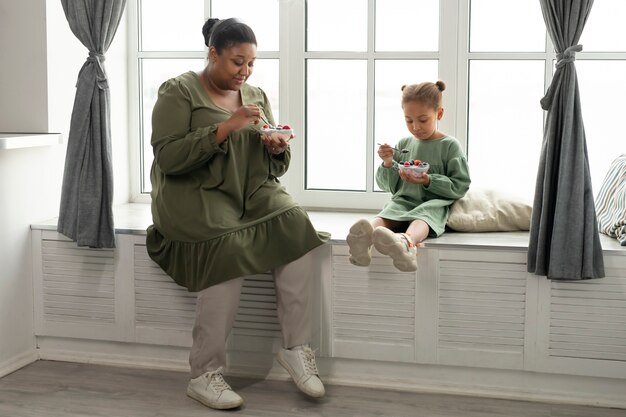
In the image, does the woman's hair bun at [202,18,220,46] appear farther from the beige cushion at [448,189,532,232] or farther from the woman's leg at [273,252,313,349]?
the beige cushion at [448,189,532,232]

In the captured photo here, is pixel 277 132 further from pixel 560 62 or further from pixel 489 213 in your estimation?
pixel 560 62

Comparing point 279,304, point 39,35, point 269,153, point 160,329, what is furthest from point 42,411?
point 39,35

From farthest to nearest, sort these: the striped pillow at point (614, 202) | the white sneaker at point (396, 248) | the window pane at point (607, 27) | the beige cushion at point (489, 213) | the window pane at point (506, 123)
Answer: the window pane at point (506, 123) → the window pane at point (607, 27) → the beige cushion at point (489, 213) → the striped pillow at point (614, 202) → the white sneaker at point (396, 248)

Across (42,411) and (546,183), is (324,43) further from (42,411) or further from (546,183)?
(42,411)

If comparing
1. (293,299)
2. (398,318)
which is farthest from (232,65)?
(398,318)

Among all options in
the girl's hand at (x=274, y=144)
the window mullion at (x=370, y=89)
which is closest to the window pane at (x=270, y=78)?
the window mullion at (x=370, y=89)

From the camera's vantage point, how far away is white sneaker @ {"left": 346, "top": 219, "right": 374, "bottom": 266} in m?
3.10

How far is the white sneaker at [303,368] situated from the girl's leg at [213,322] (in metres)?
0.22

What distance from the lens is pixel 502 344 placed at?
3238mm

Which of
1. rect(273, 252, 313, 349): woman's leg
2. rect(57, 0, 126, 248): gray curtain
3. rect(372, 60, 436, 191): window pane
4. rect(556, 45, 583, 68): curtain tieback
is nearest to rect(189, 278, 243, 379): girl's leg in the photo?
rect(273, 252, 313, 349): woman's leg

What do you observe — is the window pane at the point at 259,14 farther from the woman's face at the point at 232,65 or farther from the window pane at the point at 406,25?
the woman's face at the point at 232,65

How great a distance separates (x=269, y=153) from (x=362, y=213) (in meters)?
0.77

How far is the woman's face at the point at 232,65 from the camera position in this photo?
317 centimetres

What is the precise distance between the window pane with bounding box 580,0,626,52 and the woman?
1377mm
